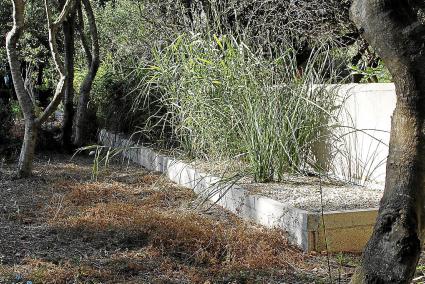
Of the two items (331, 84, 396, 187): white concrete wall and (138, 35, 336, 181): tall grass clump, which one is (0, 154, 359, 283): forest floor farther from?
(331, 84, 396, 187): white concrete wall

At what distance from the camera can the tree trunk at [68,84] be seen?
9477 millimetres

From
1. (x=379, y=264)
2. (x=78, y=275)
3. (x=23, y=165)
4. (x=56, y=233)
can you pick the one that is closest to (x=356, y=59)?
(x=23, y=165)

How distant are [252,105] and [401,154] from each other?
322 cm

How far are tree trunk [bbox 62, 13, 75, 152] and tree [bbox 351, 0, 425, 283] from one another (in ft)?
24.5

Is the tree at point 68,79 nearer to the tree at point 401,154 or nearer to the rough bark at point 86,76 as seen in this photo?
the rough bark at point 86,76

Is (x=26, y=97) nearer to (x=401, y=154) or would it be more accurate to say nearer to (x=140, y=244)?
(x=140, y=244)

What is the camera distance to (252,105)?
5.66 m

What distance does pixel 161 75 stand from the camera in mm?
7098

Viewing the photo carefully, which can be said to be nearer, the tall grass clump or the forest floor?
the forest floor

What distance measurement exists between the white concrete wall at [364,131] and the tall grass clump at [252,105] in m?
0.21

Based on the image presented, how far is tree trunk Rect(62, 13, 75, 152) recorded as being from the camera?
31.1 feet

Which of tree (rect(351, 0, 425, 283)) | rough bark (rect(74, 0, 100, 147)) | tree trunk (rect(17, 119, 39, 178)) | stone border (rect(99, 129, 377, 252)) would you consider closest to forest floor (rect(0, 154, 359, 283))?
stone border (rect(99, 129, 377, 252))

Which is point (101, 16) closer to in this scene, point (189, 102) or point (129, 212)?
point (189, 102)

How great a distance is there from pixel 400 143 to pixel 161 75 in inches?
191
